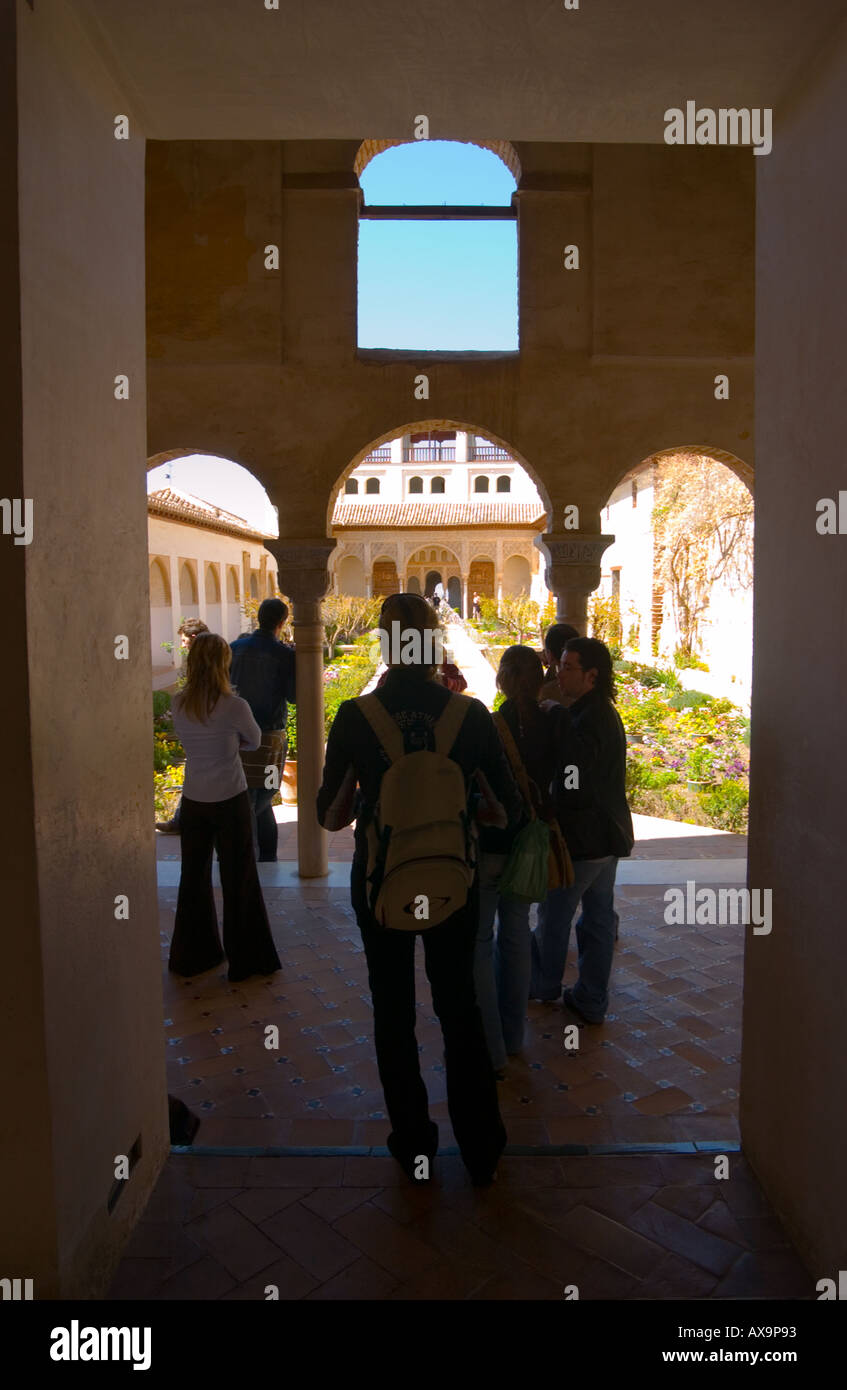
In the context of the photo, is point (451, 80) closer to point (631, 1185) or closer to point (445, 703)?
point (445, 703)

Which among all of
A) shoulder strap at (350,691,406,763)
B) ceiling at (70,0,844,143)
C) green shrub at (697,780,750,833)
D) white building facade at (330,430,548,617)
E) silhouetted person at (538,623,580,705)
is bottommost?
green shrub at (697,780,750,833)

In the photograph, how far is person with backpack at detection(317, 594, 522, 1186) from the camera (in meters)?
2.51

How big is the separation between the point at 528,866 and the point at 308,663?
3357 millimetres

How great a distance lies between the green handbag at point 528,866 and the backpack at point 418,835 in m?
0.67

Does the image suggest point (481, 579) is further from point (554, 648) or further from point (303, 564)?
point (554, 648)

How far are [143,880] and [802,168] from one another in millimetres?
2663

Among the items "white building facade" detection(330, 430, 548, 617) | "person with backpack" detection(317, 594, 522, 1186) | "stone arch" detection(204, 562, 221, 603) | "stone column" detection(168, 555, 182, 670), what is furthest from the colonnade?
"white building facade" detection(330, 430, 548, 617)

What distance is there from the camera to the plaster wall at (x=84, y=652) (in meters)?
1.97

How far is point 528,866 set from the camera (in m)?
3.19

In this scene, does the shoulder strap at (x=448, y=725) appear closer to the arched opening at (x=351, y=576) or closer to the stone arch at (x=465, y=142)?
the stone arch at (x=465, y=142)

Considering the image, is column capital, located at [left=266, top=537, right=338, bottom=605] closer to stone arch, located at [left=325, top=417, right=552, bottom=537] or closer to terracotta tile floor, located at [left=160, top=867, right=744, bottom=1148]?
stone arch, located at [left=325, top=417, right=552, bottom=537]

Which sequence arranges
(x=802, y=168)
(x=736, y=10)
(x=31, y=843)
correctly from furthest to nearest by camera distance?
(x=802, y=168) → (x=736, y=10) → (x=31, y=843)

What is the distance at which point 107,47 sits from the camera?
2.30 m

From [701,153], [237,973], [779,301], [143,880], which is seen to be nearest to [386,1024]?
[143,880]
